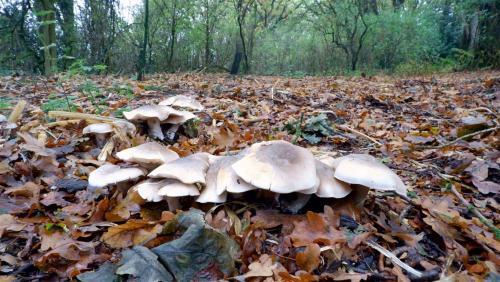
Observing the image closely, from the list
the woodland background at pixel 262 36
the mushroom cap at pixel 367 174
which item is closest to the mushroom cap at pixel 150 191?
the mushroom cap at pixel 367 174

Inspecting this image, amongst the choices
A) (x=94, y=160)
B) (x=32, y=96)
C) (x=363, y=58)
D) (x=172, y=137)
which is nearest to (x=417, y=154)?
(x=172, y=137)

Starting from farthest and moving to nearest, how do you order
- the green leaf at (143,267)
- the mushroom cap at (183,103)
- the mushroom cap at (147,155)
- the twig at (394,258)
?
the mushroom cap at (183,103) < the mushroom cap at (147,155) < the twig at (394,258) < the green leaf at (143,267)

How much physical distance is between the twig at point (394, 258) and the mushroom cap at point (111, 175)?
141 centimetres

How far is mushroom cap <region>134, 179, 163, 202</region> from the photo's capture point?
78.9 inches

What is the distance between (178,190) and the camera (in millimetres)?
1941

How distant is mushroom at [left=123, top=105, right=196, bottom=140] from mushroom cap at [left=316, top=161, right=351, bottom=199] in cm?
193

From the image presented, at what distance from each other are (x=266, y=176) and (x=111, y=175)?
0.98 meters

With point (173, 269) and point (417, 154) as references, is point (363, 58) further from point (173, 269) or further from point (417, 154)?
point (173, 269)

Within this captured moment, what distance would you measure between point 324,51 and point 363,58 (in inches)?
86.9

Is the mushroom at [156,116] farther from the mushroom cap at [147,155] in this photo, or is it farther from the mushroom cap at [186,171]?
the mushroom cap at [186,171]

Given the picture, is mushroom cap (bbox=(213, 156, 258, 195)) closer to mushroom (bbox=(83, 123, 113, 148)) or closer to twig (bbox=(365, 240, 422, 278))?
Result: twig (bbox=(365, 240, 422, 278))

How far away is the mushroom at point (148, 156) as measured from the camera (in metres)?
2.29

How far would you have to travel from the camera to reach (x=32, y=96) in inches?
237

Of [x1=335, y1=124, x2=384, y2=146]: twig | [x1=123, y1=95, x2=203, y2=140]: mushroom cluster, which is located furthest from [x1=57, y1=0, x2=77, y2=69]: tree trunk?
[x1=335, y1=124, x2=384, y2=146]: twig
